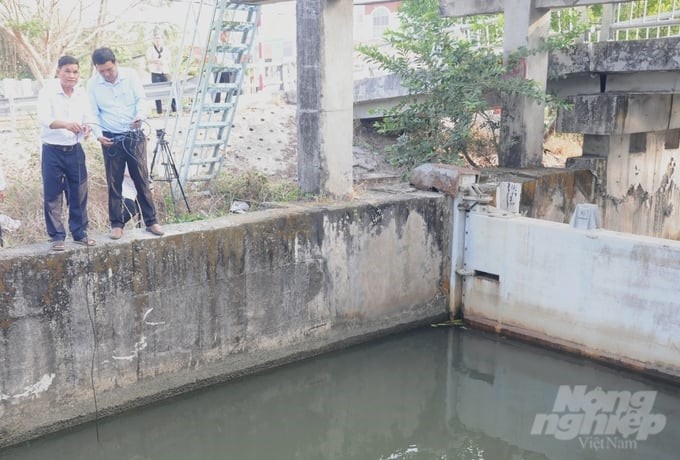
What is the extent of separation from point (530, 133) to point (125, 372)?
6466 millimetres

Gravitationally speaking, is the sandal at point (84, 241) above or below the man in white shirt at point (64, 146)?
below

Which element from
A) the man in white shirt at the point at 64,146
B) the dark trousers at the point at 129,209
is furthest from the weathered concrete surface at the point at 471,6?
the man in white shirt at the point at 64,146

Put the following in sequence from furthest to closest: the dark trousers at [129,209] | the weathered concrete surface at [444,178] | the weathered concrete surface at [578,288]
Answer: the weathered concrete surface at [444,178] < the dark trousers at [129,209] < the weathered concrete surface at [578,288]

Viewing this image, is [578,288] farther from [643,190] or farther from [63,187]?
[63,187]

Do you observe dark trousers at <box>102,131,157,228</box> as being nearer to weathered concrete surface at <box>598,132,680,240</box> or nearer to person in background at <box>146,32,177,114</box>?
person in background at <box>146,32,177,114</box>

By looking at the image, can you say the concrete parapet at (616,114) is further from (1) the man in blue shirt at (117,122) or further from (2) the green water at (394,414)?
(1) the man in blue shirt at (117,122)

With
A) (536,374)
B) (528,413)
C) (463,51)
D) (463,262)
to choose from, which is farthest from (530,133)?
(528,413)

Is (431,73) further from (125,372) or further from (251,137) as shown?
(125,372)

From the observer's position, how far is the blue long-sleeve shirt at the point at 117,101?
5438 mm

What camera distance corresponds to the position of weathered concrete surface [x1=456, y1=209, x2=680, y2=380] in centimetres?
641

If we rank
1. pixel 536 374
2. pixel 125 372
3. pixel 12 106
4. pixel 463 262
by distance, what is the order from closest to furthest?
pixel 125 372 < pixel 536 374 < pixel 463 262 < pixel 12 106

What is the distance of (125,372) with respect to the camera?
18.9ft

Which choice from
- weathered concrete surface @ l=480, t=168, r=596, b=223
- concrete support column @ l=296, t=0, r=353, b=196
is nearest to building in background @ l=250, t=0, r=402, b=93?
weathered concrete surface @ l=480, t=168, r=596, b=223

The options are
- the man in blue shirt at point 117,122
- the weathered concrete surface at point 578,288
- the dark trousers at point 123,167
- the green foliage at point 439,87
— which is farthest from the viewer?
the green foliage at point 439,87
